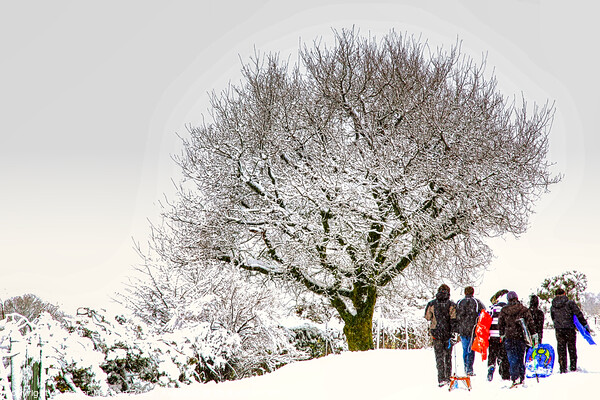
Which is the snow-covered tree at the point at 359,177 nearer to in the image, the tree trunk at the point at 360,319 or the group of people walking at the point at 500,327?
the tree trunk at the point at 360,319

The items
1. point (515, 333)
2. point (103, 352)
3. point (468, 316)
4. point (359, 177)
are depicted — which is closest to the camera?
point (515, 333)

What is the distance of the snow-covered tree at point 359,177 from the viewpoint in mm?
16938

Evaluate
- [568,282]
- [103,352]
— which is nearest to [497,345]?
[103,352]

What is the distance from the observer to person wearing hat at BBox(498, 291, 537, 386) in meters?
9.66

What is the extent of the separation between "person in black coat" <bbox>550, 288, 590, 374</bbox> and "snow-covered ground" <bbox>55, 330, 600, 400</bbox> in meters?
0.34

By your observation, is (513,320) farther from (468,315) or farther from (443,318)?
(443,318)

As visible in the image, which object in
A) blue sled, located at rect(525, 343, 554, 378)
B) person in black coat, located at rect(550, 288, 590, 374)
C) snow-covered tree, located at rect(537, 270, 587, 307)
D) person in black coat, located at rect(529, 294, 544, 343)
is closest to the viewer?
blue sled, located at rect(525, 343, 554, 378)

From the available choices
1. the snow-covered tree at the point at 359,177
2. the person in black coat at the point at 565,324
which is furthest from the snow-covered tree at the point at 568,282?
the person in black coat at the point at 565,324

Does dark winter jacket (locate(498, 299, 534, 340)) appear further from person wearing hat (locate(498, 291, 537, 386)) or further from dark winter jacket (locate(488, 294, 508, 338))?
dark winter jacket (locate(488, 294, 508, 338))

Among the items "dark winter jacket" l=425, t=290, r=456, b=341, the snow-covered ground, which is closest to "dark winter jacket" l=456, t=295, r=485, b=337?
"dark winter jacket" l=425, t=290, r=456, b=341

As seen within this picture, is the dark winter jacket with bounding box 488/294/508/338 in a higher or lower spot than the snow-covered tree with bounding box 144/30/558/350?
lower

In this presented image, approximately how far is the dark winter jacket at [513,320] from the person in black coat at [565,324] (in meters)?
1.37

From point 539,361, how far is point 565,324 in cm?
88

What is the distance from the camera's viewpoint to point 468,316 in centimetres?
1034
